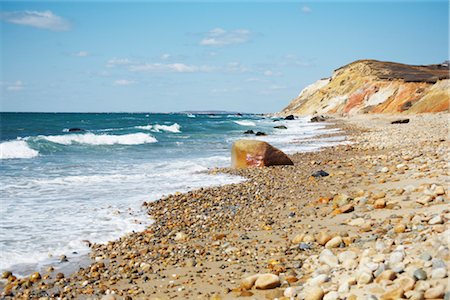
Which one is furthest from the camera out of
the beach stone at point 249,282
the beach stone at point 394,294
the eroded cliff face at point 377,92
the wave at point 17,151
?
the eroded cliff face at point 377,92

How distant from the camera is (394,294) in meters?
3.71

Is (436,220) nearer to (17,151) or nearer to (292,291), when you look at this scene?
(292,291)

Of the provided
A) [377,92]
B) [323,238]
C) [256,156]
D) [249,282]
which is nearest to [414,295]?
[249,282]

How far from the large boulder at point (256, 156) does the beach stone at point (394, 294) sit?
11.3m

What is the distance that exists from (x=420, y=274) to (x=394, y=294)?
0.37 m

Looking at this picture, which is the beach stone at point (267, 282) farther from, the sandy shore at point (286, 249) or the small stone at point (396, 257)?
the small stone at point (396, 257)

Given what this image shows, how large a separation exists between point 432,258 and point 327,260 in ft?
4.16

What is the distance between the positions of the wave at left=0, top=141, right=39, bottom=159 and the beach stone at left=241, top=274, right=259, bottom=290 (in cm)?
2011

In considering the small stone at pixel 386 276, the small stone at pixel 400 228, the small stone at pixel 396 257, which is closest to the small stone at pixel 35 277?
the small stone at pixel 386 276

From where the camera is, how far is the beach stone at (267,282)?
4.71 m

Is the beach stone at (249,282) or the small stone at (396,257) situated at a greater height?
the small stone at (396,257)

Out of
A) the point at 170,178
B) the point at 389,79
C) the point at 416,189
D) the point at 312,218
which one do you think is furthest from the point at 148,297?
the point at 389,79

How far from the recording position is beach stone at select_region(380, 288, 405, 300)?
3680 mm

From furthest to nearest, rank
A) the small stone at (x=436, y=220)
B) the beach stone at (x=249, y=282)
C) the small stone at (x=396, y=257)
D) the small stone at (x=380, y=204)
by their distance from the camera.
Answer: the small stone at (x=380, y=204), the small stone at (x=436, y=220), the beach stone at (x=249, y=282), the small stone at (x=396, y=257)
